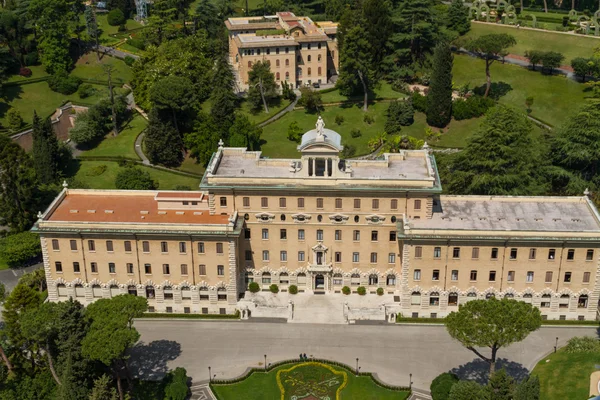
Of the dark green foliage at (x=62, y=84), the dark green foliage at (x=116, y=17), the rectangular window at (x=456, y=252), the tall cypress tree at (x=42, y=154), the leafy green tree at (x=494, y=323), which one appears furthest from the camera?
the dark green foliage at (x=116, y=17)

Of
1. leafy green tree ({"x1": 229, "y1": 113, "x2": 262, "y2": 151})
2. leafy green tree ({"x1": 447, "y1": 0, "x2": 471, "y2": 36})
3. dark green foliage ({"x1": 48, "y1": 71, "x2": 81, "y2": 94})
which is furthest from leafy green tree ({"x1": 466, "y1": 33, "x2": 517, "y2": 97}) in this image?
dark green foliage ({"x1": 48, "y1": 71, "x2": 81, "y2": 94})

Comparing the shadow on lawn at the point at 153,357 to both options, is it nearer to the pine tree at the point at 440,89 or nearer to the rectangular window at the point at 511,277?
the rectangular window at the point at 511,277

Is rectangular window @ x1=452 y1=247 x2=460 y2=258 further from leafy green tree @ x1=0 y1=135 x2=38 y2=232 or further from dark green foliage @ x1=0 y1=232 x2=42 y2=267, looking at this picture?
leafy green tree @ x1=0 y1=135 x2=38 y2=232

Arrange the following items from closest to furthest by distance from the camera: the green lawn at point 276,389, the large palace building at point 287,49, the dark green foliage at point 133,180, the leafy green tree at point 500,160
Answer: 1. the green lawn at point 276,389
2. the leafy green tree at point 500,160
3. the dark green foliage at point 133,180
4. the large palace building at point 287,49

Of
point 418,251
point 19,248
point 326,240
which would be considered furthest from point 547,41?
point 19,248

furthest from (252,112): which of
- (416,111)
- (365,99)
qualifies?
(416,111)

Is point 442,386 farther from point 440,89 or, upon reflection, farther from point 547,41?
point 547,41

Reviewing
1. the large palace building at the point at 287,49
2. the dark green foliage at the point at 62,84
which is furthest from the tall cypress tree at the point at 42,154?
the large palace building at the point at 287,49

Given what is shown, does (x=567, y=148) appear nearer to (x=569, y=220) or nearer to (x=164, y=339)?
(x=569, y=220)
